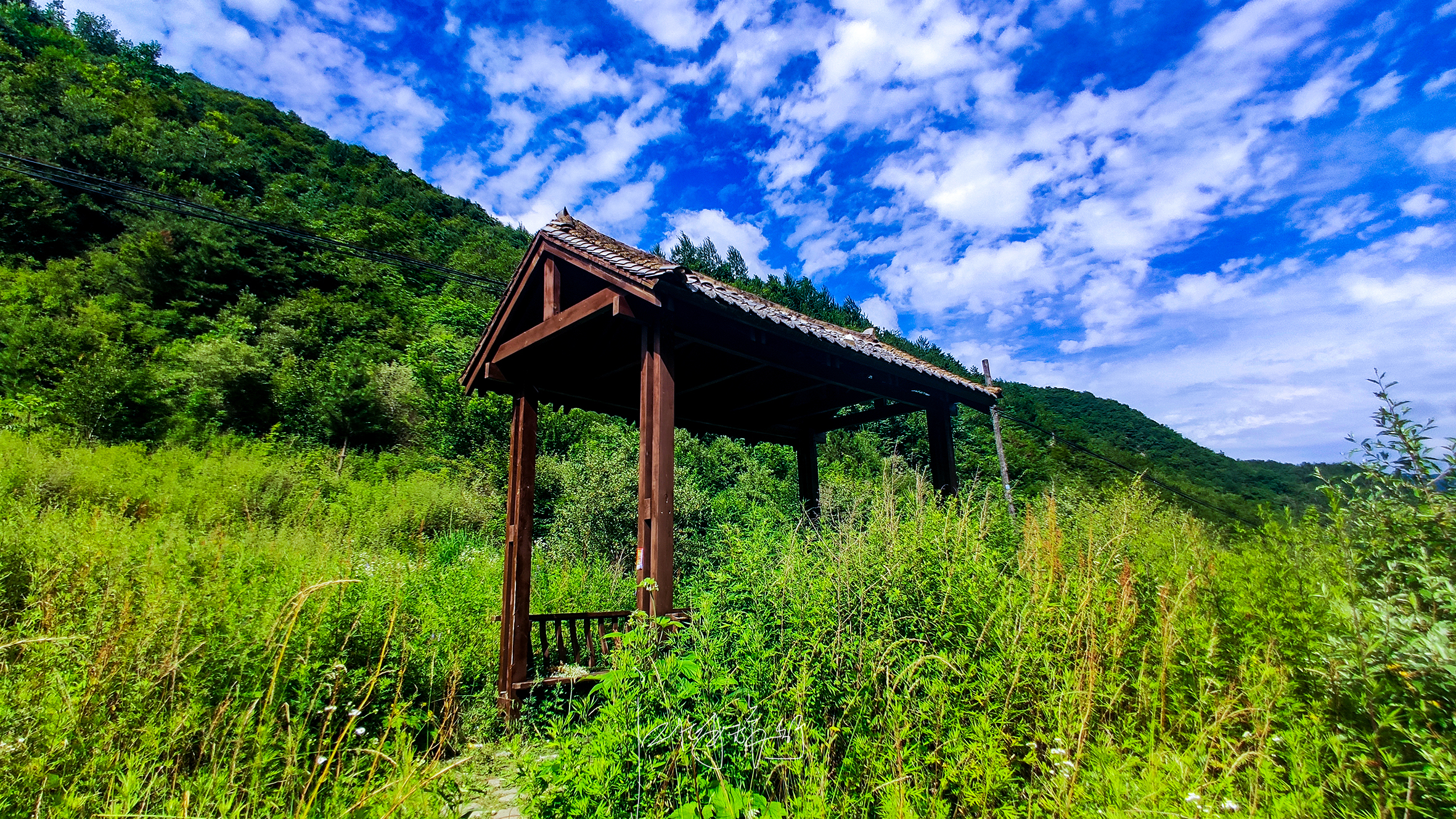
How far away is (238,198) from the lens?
76.2 ft

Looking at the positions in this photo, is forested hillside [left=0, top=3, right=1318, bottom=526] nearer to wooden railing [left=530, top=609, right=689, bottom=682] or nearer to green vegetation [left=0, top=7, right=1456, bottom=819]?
green vegetation [left=0, top=7, right=1456, bottom=819]

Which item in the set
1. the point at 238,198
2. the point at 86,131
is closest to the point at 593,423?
the point at 238,198

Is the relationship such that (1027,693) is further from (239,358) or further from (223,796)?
(239,358)

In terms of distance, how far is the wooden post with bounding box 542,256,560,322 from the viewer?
13.2 feet

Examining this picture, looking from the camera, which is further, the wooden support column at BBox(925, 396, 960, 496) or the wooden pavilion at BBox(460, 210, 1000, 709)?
the wooden support column at BBox(925, 396, 960, 496)


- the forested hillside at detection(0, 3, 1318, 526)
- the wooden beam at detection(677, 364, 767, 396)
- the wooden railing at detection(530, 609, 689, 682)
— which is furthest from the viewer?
the forested hillside at detection(0, 3, 1318, 526)

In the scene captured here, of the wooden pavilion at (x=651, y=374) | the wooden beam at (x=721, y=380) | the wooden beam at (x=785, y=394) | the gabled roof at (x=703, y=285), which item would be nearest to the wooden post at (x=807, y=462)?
the wooden pavilion at (x=651, y=374)

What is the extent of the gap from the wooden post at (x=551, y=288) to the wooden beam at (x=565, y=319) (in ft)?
0.27

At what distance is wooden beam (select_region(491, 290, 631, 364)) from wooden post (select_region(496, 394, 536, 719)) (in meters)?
0.50

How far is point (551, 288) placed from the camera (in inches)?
160

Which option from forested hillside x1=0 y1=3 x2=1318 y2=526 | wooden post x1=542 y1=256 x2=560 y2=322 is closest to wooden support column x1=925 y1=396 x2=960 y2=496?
wooden post x1=542 y1=256 x2=560 y2=322

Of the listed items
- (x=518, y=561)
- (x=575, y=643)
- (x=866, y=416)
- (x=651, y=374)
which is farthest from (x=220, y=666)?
(x=866, y=416)

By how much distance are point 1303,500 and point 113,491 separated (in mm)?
11699

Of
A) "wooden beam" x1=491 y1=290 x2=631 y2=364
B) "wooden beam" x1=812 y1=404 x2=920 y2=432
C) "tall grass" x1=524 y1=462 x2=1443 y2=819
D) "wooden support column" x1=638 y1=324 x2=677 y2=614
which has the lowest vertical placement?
"tall grass" x1=524 y1=462 x2=1443 y2=819
